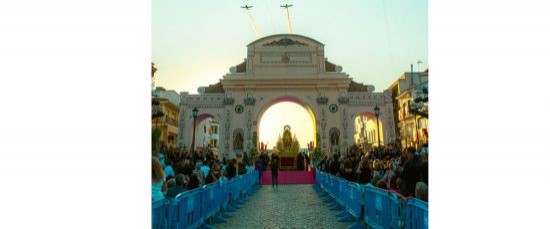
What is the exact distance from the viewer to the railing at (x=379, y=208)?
14.9 feet

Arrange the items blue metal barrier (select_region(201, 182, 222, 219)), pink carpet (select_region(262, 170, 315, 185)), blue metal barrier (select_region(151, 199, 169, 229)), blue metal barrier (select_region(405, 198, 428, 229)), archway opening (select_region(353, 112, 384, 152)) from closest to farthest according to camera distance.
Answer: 1. blue metal barrier (select_region(405, 198, 428, 229))
2. blue metal barrier (select_region(151, 199, 169, 229))
3. blue metal barrier (select_region(201, 182, 222, 219))
4. pink carpet (select_region(262, 170, 315, 185))
5. archway opening (select_region(353, 112, 384, 152))

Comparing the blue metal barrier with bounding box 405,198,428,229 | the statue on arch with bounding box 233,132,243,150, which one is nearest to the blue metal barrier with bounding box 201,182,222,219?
the blue metal barrier with bounding box 405,198,428,229

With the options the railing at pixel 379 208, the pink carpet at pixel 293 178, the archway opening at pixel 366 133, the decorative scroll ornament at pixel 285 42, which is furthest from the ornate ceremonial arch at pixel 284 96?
the railing at pixel 379 208

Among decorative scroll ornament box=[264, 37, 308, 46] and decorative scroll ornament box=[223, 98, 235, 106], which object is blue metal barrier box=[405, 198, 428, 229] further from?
decorative scroll ornament box=[264, 37, 308, 46]

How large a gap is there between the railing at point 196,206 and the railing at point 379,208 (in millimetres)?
2543

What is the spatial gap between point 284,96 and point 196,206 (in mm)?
26088

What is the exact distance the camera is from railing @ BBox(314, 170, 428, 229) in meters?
4.53

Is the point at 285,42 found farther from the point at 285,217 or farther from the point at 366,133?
the point at 285,217

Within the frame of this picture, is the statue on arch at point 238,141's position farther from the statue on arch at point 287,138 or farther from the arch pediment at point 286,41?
the arch pediment at point 286,41

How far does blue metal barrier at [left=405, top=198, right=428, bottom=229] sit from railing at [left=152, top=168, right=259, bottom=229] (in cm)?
264

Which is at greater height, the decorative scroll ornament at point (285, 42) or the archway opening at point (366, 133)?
the decorative scroll ornament at point (285, 42)
